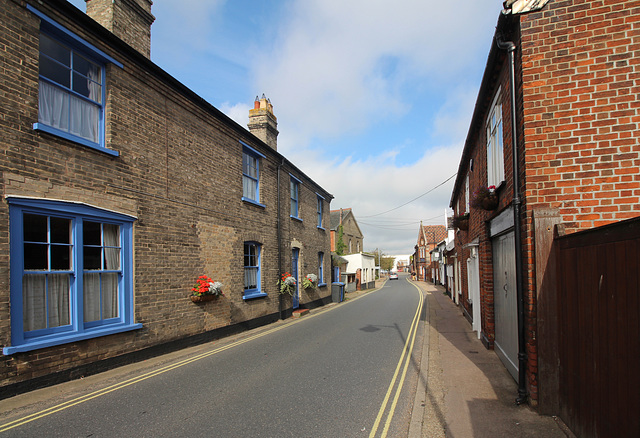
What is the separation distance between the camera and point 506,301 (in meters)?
6.84

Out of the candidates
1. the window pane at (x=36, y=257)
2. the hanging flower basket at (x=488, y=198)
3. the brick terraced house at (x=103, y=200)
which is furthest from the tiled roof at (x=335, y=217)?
the window pane at (x=36, y=257)

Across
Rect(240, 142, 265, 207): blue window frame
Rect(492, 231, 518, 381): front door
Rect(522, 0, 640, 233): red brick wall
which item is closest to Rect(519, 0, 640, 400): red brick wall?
Rect(522, 0, 640, 233): red brick wall

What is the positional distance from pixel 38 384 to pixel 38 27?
18.8 feet

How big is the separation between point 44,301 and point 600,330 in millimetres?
7582

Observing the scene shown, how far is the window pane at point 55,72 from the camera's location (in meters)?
6.59

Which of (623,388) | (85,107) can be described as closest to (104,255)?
(85,107)

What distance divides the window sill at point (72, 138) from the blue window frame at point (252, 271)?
6.03 metres

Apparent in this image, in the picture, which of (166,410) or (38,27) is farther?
(38,27)

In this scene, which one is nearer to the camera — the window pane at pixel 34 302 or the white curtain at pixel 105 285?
the window pane at pixel 34 302

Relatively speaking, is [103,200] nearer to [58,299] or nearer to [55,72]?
[58,299]

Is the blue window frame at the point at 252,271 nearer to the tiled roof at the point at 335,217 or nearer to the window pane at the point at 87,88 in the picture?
the window pane at the point at 87,88

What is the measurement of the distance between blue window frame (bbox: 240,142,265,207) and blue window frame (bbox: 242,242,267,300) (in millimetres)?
1563

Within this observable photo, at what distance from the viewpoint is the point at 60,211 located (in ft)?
21.2

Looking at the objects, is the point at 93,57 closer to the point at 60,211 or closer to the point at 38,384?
the point at 60,211
